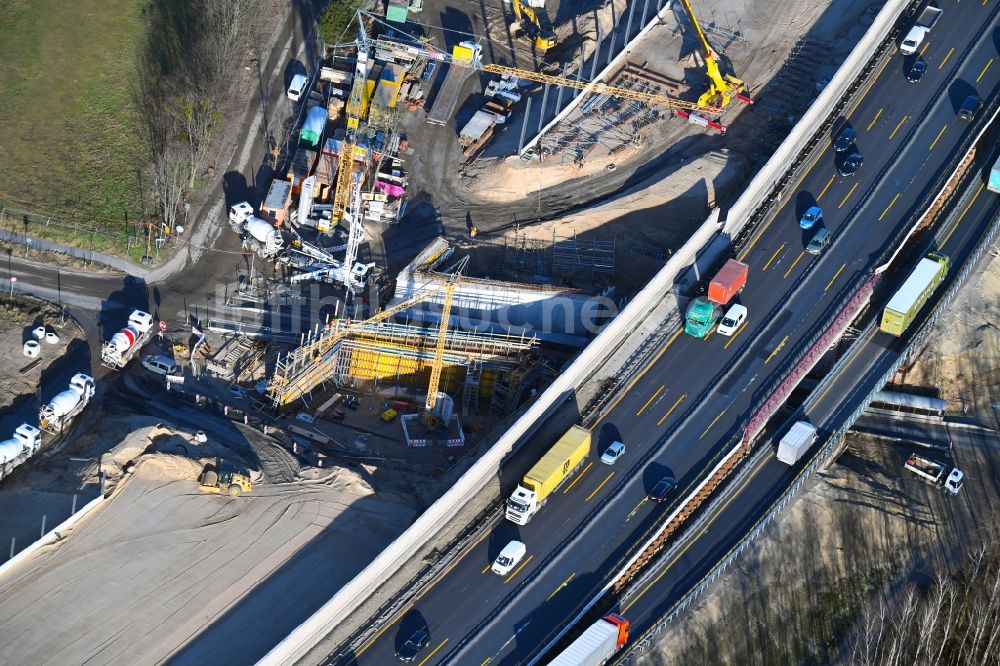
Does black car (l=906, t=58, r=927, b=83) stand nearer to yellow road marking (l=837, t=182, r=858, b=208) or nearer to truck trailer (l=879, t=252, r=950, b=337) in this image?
yellow road marking (l=837, t=182, r=858, b=208)

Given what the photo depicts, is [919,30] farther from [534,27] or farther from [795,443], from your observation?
[795,443]

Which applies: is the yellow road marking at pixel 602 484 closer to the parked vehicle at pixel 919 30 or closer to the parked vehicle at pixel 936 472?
the parked vehicle at pixel 936 472

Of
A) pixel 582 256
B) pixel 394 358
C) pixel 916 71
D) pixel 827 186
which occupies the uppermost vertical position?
pixel 916 71

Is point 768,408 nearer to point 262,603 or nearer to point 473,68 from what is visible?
point 262,603

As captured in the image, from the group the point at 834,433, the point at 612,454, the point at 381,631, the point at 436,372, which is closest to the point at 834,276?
the point at 834,433

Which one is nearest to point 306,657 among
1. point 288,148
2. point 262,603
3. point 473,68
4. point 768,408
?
point 262,603
